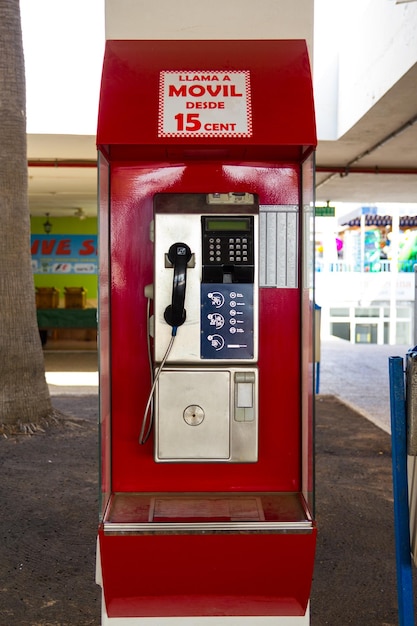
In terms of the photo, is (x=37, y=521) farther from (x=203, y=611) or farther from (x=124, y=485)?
(x=203, y=611)

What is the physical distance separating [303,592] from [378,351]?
12.4 meters

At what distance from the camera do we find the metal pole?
91.2 inches

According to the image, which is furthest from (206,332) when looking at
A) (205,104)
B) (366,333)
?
(366,333)

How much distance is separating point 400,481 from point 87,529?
2.34 metres

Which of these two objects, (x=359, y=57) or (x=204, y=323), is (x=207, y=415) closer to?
(x=204, y=323)

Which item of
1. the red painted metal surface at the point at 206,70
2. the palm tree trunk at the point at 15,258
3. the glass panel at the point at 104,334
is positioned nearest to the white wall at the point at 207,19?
the red painted metal surface at the point at 206,70

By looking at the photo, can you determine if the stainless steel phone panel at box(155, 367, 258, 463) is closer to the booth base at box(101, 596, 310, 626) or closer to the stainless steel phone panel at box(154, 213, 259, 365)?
the stainless steel phone panel at box(154, 213, 259, 365)

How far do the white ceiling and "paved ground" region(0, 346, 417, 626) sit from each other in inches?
141

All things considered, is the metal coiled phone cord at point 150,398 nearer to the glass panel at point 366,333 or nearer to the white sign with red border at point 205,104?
the white sign with red border at point 205,104

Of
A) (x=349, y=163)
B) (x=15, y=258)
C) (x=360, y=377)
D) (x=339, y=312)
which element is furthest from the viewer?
(x=339, y=312)

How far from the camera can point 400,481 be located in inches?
92.1

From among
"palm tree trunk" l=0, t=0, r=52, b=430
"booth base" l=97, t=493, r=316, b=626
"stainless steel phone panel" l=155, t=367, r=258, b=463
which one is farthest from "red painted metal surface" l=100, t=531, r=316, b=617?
"palm tree trunk" l=0, t=0, r=52, b=430

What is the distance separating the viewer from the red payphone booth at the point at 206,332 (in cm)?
255

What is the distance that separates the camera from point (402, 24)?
6.70 m
